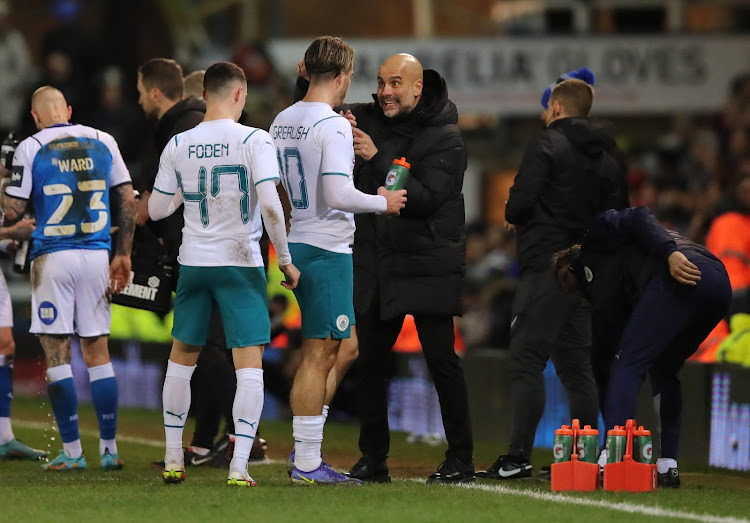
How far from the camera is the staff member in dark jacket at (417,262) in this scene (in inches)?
335

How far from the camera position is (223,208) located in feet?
26.6

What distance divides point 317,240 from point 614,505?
205 centimetres

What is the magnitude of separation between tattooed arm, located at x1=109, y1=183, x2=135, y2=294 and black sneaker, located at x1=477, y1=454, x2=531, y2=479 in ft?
8.07

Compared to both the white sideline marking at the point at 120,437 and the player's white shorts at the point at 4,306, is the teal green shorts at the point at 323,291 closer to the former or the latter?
the white sideline marking at the point at 120,437

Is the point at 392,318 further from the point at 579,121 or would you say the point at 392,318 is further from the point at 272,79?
the point at 272,79

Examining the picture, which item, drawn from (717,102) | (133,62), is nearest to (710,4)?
(717,102)

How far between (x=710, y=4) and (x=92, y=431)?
10280 mm

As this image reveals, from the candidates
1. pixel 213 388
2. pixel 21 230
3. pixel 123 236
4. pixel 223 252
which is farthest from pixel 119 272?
pixel 223 252

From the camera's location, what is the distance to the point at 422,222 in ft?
28.2

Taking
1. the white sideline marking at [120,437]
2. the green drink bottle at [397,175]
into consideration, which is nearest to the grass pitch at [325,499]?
the white sideline marking at [120,437]

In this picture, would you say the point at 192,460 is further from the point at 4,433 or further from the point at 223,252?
the point at 223,252

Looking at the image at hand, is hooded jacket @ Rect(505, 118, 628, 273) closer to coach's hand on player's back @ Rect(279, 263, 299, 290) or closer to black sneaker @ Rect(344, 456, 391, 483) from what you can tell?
black sneaker @ Rect(344, 456, 391, 483)

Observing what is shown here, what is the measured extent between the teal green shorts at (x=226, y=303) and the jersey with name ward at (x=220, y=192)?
0.19ft

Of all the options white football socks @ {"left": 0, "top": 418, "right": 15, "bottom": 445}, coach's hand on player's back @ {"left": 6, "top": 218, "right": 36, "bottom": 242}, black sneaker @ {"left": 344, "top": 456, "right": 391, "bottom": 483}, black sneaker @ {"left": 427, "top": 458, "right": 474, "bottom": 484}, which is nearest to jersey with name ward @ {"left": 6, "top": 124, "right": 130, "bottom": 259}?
coach's hand on player's back @ {"left": 6, "top": 218, "right": 36, "bottom": 242}
